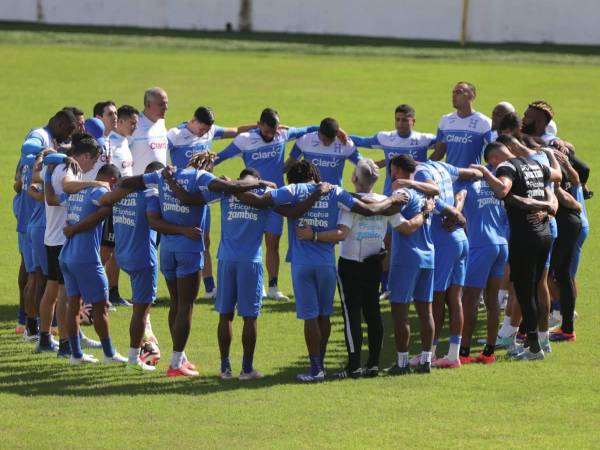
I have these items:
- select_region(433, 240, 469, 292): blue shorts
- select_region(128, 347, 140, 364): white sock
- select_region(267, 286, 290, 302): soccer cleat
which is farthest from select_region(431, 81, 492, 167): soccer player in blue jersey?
select_region(128, 347, 140, 364): white sock

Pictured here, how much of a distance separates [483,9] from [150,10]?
35.1 ft

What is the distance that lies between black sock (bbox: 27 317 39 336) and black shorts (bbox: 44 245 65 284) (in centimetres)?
82

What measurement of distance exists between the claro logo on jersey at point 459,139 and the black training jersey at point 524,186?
368 centimetres

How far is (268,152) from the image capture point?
15984mm

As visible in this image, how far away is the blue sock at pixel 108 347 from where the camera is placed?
12.3m

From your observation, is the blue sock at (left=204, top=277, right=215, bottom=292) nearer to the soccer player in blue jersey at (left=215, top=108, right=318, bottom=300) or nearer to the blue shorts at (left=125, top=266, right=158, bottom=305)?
the soccer player in blue jersey at (left=215, top=108, right=318, bottom=300)

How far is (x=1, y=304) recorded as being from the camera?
597 inches

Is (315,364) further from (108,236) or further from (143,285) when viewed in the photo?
(108,236)

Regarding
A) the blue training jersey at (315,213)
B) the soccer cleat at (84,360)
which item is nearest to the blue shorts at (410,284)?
the blue training jersey at (315,213)

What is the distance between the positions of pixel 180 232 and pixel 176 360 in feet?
3.97

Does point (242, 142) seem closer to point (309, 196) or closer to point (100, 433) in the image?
point (309, 196)

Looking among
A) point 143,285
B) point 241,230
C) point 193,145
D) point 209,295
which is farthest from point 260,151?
point 241,230

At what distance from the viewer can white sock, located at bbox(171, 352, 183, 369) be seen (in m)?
11.9

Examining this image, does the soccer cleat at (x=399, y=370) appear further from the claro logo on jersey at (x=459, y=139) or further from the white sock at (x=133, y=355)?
the claro logo on jersey at (x=459, y=139)
